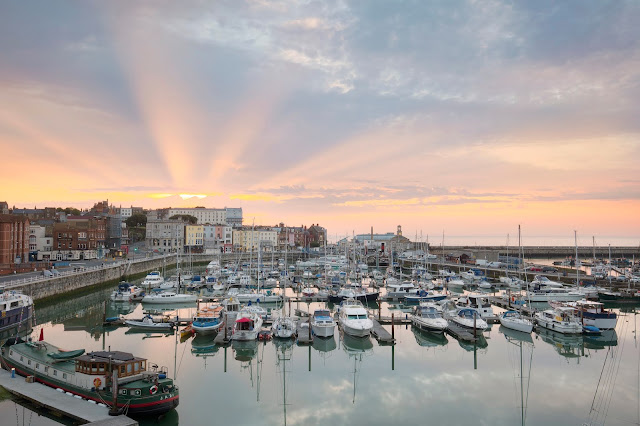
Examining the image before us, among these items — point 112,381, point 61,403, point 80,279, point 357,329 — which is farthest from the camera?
point 80,279

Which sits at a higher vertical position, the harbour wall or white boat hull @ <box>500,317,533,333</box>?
the harbour wall

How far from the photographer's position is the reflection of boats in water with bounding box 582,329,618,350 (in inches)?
1367

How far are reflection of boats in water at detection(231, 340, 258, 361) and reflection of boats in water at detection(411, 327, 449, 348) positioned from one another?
12331 millimetres

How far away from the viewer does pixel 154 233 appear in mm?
141625

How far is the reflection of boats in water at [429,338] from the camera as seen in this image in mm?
34625

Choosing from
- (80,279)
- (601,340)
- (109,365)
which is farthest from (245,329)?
(80,279)

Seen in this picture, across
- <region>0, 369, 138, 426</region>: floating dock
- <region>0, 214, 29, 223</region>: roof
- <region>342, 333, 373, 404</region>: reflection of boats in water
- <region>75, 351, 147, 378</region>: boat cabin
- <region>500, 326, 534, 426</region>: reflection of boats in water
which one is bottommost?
<region>500, 326, 534, 426</region>: reflection of boats in water

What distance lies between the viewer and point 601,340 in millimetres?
35906

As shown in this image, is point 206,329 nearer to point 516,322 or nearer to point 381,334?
point 381,334

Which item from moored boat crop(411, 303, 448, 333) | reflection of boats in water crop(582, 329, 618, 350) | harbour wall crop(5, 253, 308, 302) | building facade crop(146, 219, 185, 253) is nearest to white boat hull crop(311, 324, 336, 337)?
moored boat crop(411, 303, 448, 333)

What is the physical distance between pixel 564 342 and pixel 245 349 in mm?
23999

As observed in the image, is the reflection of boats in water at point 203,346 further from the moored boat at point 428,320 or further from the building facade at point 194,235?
the building facade at point 194,235

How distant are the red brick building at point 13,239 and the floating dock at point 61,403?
49989 mm

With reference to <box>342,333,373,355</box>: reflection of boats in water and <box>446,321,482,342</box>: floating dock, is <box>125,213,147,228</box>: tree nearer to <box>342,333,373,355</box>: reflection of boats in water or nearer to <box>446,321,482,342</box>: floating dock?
<box>342,333,373,355</box>: reflection of boats in water
